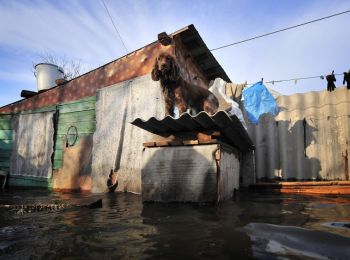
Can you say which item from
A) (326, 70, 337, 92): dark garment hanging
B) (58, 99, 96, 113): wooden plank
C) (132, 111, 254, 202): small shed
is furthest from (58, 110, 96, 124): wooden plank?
(326, 70, 337, 92): dark garment hanging

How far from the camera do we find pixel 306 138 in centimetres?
751

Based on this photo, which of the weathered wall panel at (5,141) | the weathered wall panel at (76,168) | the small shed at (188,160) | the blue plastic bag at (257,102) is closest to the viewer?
the small shed at (188,160)

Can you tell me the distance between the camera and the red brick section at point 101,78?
7414mm

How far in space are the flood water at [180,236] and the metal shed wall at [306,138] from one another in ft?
14.2

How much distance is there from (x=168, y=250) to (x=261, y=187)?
5566mm

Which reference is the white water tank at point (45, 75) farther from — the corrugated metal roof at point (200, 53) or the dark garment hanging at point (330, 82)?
the dark garment hanging at point (330, 82)

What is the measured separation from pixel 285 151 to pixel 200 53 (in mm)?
3887

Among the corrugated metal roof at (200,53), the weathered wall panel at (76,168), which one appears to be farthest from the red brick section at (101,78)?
the weathered wall panel at (76,168)

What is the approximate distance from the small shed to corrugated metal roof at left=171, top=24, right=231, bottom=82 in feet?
11.3

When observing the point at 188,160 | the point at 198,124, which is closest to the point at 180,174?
the point at 188,160

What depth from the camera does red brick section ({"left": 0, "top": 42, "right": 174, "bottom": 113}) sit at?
24.3 feet

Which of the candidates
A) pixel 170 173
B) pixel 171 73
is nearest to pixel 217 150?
pixel 170 173

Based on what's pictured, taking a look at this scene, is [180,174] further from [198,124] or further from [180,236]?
[180,236]

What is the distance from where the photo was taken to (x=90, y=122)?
27.3ft
